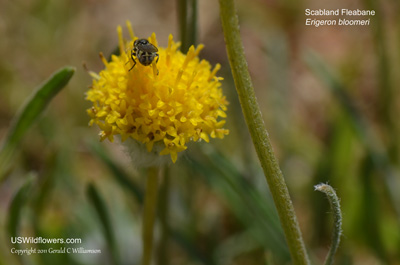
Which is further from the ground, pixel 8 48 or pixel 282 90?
pixel 8 48

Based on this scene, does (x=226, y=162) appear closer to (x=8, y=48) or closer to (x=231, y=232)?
(x=231, y=232)

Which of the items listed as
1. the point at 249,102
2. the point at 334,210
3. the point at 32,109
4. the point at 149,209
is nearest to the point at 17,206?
the point at 32,109

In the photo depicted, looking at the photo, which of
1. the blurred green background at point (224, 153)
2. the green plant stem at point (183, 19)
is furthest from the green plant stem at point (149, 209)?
the green plant stem at point (183, 19)

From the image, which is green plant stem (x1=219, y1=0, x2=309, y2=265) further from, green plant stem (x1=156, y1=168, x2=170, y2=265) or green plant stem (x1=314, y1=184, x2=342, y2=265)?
green plant stem (x1=156, y1=168, x2=170, y2=265)

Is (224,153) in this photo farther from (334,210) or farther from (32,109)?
(334,210)

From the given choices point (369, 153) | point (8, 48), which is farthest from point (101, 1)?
point (369, 153)

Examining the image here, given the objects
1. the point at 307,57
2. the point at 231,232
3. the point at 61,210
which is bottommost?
the point at 231,232

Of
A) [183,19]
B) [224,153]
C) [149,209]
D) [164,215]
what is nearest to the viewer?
[149,209]
